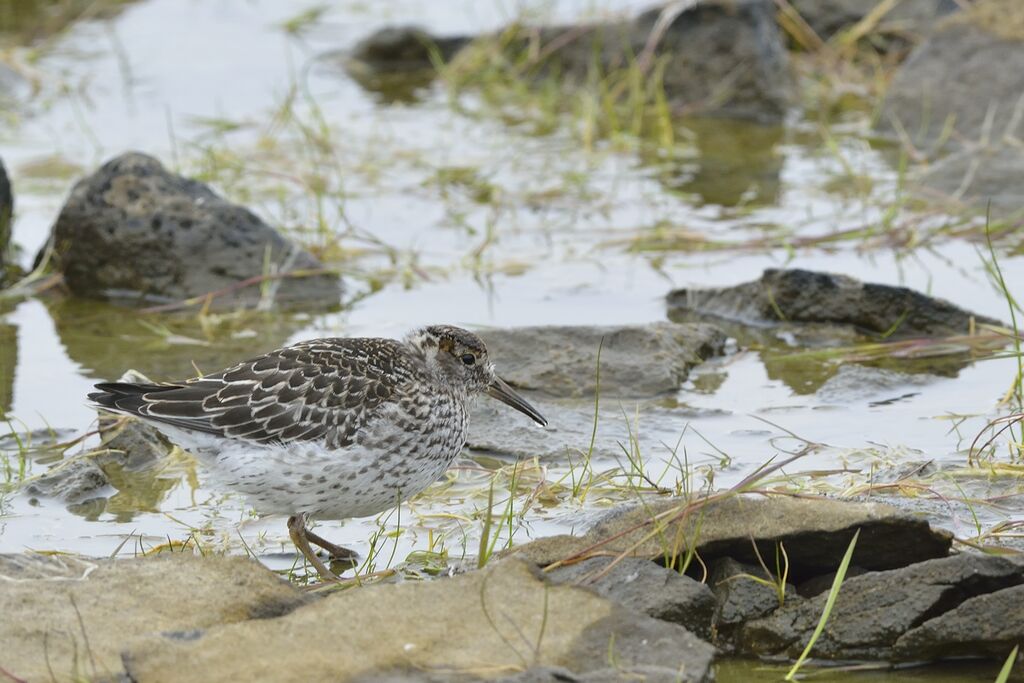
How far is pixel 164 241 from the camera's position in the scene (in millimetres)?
10492

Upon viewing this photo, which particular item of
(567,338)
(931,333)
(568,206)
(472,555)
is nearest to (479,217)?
(568,206)

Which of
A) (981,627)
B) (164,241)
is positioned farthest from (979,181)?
(981,627)

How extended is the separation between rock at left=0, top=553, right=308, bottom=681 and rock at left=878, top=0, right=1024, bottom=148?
9.20 metres

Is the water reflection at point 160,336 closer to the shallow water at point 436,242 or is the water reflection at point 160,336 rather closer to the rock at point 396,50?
the shallow water at point 436,242

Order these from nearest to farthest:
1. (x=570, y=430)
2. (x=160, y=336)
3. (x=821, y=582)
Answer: (x=821, y=582), (x=570, y=430), (x=160, y=336)

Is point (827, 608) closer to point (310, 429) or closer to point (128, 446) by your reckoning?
point (310, 429)

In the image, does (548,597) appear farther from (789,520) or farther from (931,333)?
(931,333)

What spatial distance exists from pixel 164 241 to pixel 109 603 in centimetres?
537

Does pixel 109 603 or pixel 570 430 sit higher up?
pixel 109 603

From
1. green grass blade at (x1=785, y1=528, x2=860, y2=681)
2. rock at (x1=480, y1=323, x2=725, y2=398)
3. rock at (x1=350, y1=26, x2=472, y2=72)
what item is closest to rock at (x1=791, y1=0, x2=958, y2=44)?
rock at (x1=350, y1=26, x2=472, y2=72)

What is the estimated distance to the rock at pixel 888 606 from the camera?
18.1 ft

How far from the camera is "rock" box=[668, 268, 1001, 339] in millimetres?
9383

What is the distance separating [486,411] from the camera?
8406mm

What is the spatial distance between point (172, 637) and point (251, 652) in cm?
31
